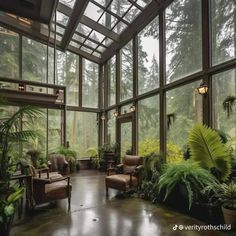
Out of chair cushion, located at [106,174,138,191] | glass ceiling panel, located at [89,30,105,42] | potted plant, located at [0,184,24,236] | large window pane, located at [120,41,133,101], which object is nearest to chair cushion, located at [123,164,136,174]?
chair cushion, located at [106,174,138,191]

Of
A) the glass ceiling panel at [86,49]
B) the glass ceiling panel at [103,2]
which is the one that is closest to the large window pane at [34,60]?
the glass ceiling panel at [86,49]

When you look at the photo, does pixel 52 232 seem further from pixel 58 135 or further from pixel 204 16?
pixel 58 135

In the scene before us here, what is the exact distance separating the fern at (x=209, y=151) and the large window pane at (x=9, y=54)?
25.3 ft

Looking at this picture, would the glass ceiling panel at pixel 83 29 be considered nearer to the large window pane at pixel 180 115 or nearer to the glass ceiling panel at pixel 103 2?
the glass ceiling panel at pixel 103 2

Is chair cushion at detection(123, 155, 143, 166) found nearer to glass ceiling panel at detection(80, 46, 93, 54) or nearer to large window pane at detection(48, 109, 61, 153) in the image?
large window pane at detection(48, 109, 61, 153)

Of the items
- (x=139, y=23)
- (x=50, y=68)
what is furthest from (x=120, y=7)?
(x=50, y=68)

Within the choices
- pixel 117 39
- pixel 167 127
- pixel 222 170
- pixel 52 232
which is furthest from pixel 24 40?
pixel 222 170

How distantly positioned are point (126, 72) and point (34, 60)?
401cm

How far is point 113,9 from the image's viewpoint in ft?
24.5

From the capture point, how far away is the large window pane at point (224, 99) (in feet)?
14.2

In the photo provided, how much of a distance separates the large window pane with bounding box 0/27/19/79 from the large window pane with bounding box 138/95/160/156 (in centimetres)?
536

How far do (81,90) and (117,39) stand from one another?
297 cm

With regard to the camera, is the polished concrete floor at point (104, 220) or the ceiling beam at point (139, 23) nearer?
the polished concrete floor at point (104, 220)

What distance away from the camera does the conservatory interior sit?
3.50 m
